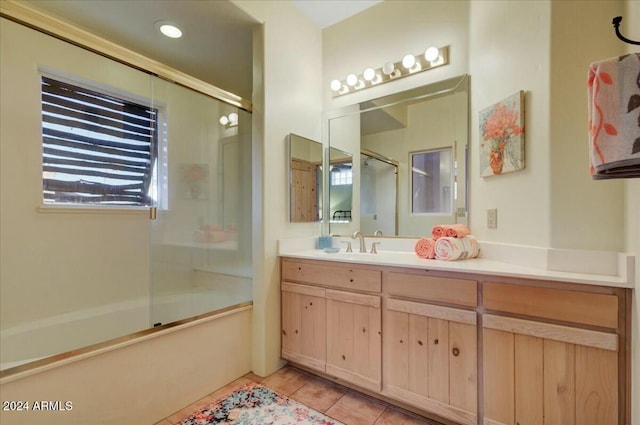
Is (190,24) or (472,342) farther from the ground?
(190,24)

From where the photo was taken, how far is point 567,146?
1.31 metres

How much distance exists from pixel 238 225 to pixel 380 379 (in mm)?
1683

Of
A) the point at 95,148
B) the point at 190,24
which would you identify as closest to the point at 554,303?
the point at 190,24

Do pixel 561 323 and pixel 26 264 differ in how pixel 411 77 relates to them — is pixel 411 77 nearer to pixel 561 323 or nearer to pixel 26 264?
pixel 561 323

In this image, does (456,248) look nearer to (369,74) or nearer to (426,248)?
(426,248)

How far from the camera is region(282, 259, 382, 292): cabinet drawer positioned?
1727 millimetres

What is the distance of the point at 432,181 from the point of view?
2100mm

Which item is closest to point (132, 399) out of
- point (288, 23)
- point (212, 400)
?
point (212, 400)

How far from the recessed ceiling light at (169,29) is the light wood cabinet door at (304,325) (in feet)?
7.02

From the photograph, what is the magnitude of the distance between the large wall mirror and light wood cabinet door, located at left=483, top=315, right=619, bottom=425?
0.85m

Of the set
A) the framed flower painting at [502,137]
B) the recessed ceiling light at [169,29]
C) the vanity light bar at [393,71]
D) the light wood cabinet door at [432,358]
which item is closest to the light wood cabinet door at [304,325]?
the light wood cabinet door at [432,358]

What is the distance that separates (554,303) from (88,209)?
123 inches

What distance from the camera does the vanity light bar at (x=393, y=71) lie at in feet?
6.85

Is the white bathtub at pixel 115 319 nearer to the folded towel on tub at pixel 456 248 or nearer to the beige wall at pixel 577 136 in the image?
the folded towel on tub at pixel 456 248
